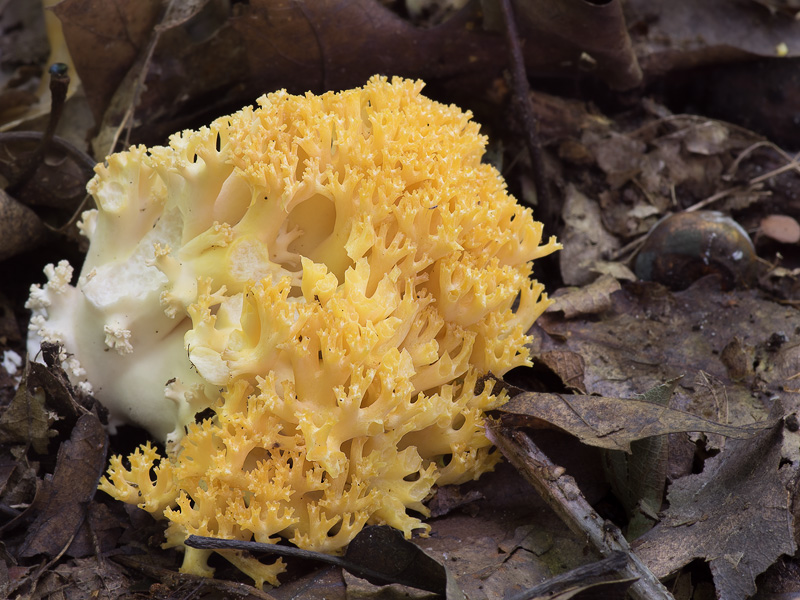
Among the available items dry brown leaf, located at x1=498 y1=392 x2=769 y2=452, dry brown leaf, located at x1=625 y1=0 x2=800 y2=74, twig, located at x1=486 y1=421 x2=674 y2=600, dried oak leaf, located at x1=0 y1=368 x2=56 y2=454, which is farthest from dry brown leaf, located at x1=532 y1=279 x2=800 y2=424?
dried oak leaf, located at x1=0 y1=368 x2=56 y2=454

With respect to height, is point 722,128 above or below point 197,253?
below

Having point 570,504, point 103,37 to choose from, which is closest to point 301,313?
point 570,504

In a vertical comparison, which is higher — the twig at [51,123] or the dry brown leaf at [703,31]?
the twig at [51,123]

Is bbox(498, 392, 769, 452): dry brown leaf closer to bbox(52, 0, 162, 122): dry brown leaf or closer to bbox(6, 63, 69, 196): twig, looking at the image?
bbox(6, 63, 69, 196): twig

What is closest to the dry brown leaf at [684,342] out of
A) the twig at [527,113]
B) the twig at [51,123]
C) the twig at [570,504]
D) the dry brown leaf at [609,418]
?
the dry brown leaf at [609,418]

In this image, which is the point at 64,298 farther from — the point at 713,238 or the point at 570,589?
the point at 713,238

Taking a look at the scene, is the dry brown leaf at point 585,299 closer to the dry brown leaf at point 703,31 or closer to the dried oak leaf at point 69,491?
the dry brown leaf at point 703,31

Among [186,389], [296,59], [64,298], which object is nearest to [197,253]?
[186,389]

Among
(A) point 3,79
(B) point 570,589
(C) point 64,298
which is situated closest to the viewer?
(B) point 570,589
